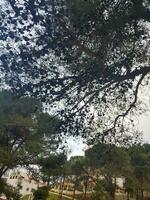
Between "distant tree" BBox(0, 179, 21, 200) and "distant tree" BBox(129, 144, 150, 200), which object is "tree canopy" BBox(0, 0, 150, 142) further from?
"distant tree" BBox(129, 144, 150, 200)

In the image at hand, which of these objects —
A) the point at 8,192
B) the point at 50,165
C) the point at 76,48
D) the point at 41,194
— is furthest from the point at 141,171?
the point at 76,48

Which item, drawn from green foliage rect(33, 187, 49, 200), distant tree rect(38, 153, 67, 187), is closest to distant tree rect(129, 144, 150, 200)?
green foliage rect(33, 187, 49, 200)

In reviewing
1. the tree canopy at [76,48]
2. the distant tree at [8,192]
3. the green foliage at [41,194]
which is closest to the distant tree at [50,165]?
the distant tree at [8,192]

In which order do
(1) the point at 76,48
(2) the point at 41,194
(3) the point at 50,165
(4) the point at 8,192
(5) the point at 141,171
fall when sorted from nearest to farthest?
1. (1) the point at 76,48
2. (3) the point at 50,165
3. (4) the point at 8,192
4. (2) the point at 41,194
5. (5) the point at 141,171

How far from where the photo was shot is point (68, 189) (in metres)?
80.6

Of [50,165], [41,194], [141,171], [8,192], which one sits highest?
[141,171]

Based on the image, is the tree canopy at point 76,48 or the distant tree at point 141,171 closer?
the tree canopy at point 76,48

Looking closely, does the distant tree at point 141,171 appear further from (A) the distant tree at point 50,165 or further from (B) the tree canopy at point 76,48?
(B) the tree canopy at point 76,48

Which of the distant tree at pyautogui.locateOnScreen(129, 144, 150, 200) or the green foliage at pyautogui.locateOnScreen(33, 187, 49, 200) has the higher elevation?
the distant tree at pyautogui.locateOnScreen(129, 144, 150, 200)

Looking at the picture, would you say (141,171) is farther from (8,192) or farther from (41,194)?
(8,192)

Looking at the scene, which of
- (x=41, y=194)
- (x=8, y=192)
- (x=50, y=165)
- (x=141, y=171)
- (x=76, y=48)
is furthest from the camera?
(x=141, y=171)

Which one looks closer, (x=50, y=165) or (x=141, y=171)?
(x=50, y=165)

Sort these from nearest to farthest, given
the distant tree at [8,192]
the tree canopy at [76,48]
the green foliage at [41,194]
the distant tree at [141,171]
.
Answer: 1. the tree canopy at [76,48]
2. the distant tree at [8,192]
3. the green foliage at [41,194]
4. the distant tree at [141,171]

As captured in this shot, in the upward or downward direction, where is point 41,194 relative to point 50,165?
downward
